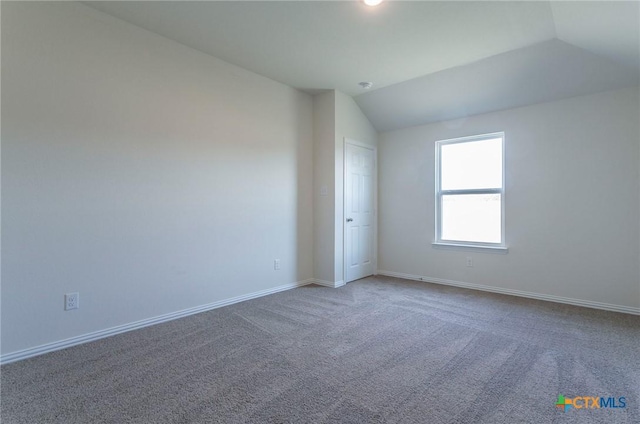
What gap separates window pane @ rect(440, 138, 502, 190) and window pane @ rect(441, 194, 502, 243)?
161mm

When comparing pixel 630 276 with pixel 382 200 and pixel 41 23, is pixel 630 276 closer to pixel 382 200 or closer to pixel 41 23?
pixel 382 200

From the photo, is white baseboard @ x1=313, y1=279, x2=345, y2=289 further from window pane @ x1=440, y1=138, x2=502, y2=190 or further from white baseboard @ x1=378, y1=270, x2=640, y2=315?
window pane @ x1=440, y1=138, x2=502, y2=190

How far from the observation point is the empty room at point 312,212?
1884 millimetres

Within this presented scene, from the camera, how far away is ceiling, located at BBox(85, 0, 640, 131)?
240cm

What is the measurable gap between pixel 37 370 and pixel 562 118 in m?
5.11

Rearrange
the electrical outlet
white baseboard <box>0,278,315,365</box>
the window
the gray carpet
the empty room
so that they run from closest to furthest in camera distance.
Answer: the gray carpet
the empty room
white baseboard <box>0,278,315,365</box>
the electrical outlet
the window

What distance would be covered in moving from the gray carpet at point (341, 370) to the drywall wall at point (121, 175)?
0.37 metres

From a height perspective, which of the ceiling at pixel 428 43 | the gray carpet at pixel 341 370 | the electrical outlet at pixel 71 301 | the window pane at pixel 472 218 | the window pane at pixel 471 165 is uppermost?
the ceiling at pixel 428 43

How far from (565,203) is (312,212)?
9.58ft

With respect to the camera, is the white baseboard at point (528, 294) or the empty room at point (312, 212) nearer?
the empty room at point (312, 212)

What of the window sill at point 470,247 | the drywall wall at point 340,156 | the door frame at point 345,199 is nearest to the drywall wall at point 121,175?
the drywall wall at point 340,156

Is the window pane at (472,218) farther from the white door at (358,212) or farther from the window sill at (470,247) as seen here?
the white door at (358,212)

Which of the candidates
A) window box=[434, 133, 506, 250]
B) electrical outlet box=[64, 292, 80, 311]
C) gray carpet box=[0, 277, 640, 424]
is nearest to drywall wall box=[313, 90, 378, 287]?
gray carpet box=[0, 277, 640, 424]

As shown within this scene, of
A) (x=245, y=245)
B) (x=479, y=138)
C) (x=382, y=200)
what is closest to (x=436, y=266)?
(x=382, y=200)
